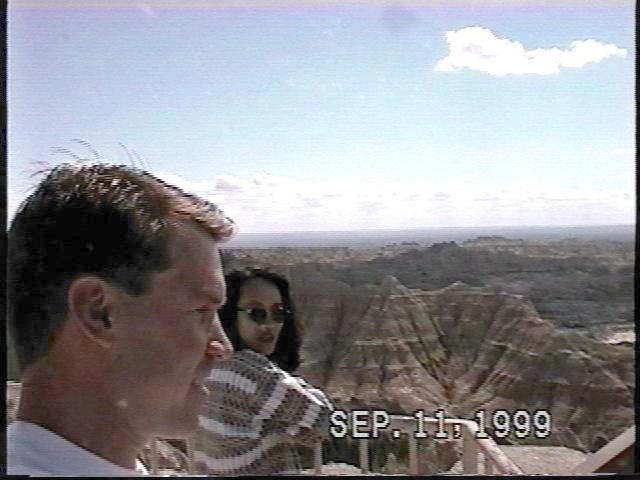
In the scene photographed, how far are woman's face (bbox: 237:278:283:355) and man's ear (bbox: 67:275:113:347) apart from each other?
0.36 meters

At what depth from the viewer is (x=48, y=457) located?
2.24m

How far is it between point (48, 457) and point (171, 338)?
1.52ft

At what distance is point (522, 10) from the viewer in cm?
229

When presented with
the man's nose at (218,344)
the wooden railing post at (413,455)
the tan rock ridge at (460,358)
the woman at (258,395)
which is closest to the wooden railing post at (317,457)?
the woman at (258,395)

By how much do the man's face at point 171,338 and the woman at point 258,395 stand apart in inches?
1.7

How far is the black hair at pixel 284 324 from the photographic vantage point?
2277mm

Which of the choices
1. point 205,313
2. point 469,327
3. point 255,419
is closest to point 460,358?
point 469,327

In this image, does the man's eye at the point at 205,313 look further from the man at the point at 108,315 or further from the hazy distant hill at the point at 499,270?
the hazy distant hill at the point at 499,270

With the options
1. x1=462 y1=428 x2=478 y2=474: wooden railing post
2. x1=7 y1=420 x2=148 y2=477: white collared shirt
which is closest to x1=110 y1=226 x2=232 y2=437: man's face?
x1=7 y1=420 x2=148 y2=477: white collared shirt

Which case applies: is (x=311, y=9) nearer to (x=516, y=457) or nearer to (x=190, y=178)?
(x=190, y=178)

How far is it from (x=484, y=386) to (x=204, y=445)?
796 mm

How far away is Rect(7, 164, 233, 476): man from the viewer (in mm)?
2215

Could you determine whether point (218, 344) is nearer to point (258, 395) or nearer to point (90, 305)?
point (258, 395)

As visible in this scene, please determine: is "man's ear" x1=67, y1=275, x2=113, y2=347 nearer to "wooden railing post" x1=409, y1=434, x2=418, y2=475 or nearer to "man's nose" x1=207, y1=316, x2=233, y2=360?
"man's nose" x1=207, y1=316, x2=233, y2=360
